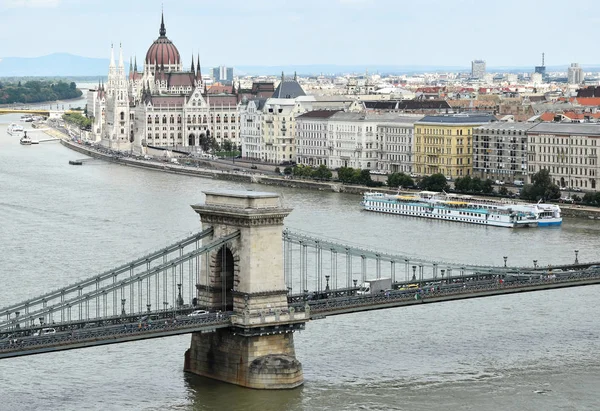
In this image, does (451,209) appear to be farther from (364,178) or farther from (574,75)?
(574,75)

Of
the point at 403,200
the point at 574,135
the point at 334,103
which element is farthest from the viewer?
the point at 334,103

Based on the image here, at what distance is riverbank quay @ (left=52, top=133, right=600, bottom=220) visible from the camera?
49.8 meters

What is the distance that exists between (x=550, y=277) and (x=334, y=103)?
5223cm

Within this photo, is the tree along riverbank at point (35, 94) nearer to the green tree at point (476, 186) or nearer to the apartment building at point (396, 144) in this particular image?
the apartment building at point (396, 144)

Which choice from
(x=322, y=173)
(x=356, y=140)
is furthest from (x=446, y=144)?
(x=356, y=140)

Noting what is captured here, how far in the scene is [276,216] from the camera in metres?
24.0

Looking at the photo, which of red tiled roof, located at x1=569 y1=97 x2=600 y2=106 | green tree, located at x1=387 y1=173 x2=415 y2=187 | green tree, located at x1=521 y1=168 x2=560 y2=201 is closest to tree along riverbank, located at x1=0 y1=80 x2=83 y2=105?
red tiled roof, located at x1=569 y1=97 x2=600 y2=106

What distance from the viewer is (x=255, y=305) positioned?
78.7 feet

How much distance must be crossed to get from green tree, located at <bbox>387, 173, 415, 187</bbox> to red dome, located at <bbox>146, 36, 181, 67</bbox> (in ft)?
148

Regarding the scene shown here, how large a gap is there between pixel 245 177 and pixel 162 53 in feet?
131

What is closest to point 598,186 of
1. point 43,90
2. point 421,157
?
point 421,157

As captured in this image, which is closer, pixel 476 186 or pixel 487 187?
pixel 487 187

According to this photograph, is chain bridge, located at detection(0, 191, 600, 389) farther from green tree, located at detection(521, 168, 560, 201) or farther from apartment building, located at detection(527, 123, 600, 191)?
apartment building, located at detection(527, 123, 600, 191)

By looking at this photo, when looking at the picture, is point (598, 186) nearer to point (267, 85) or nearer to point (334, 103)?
point (334, 103)
